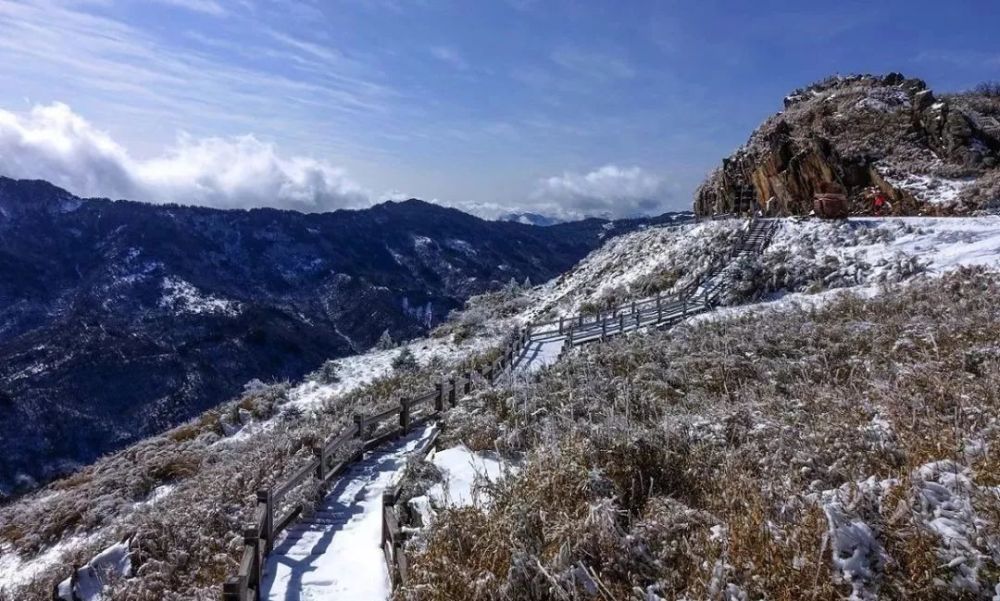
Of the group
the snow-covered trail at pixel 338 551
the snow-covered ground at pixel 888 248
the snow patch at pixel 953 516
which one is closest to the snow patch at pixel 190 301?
the snow-covered ground at pixel 888 248

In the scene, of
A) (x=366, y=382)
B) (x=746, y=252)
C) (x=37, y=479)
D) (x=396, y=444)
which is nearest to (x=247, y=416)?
(x=366, y=382)

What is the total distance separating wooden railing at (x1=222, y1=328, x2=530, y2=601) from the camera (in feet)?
23.1

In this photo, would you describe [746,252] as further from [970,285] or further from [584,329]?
[970,285]

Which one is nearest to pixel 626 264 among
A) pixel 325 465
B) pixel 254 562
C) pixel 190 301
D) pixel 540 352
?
pixel 540 352

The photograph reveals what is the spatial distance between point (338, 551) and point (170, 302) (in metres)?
122

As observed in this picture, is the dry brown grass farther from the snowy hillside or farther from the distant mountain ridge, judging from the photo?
the distant mountain ridge

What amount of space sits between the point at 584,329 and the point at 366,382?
10.5m

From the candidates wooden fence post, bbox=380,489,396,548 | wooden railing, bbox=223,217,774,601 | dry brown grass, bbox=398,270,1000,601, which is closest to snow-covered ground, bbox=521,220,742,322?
wooden railing, bbox=223,217,774,601

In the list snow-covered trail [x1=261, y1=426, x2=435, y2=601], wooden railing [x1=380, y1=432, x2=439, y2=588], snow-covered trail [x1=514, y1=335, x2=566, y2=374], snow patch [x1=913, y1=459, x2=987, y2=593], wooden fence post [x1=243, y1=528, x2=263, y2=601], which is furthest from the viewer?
snow-covered trail [x1=514, y1=335, x2=566, y2=374]

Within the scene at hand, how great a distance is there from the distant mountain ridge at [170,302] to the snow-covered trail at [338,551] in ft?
115

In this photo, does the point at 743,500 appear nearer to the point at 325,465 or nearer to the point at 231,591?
the point at 231,591

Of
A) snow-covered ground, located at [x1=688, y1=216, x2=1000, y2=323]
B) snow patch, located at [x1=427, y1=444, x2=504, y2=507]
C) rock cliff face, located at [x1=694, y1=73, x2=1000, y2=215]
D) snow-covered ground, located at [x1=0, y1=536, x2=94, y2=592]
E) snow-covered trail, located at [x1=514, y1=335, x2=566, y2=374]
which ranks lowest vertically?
snow-covered ground, located at [x1=0, y1=536, x2=94, y2=592]

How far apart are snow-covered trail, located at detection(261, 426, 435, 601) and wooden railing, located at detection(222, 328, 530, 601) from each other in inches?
8.6

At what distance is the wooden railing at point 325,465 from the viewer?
7027 mm
